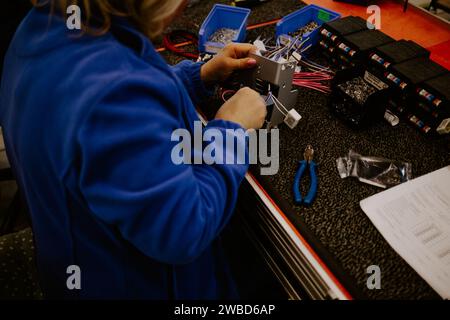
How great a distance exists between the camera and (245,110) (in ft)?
2.64

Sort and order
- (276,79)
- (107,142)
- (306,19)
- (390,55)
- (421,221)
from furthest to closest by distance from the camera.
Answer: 1. (306,19)
2. (390,55)
3. (276,79)
4. (421,221)
5. (107,142)

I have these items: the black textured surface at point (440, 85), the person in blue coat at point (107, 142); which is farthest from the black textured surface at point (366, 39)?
the person in blue coat at point (107, 142)

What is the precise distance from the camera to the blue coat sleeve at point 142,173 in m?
0.48

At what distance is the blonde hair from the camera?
0.51 m

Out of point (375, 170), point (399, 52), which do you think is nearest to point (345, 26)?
point (399, 52)

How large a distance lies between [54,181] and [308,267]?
512 millimetres

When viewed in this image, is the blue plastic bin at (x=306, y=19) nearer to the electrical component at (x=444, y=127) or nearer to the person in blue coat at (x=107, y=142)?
the electrical component at (x=444, y=127)

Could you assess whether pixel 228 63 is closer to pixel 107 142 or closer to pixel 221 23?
pixel 221 23

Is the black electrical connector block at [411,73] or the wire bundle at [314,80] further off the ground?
the black electrical connector block at [411,73]

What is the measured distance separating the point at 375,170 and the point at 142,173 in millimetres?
609

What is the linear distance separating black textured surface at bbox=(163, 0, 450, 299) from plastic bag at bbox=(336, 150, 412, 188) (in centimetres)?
2

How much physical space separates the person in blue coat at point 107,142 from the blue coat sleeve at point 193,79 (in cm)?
37

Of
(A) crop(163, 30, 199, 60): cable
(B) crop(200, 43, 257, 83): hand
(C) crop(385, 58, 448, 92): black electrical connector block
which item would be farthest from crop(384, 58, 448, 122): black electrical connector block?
(A) crop(163, 30, 199, 60): cable

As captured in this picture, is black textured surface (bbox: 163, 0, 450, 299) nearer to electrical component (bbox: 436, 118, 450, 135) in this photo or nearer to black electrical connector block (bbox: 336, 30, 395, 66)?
electrical component (bbox: 436, 118, 450, 135)
